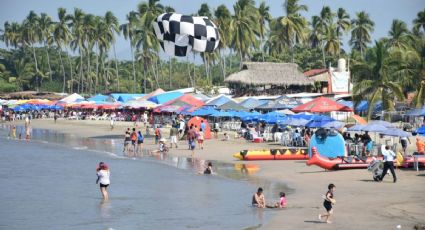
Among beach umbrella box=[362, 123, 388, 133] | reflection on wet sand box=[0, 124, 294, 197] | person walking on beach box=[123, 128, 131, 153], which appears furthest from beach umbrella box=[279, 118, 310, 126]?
person walking on beach box=[123, 128, 131, 153]

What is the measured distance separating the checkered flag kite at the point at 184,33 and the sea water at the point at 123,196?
6969mm

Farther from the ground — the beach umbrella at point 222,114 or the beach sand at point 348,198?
the beach umbrella at point 222,114

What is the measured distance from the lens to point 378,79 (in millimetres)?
39219

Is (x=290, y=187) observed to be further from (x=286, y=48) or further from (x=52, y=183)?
(x=286, y=48)

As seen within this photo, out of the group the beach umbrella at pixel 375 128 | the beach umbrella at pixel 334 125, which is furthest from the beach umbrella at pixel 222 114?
the beach umbrella at pixel 375 128

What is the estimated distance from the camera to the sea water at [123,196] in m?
16.4

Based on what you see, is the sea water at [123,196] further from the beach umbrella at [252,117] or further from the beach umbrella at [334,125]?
the beach umbrella at [252,117]

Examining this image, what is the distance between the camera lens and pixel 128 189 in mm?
22094

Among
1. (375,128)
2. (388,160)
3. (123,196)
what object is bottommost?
(123,196)

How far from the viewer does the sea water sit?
1638 centimetres

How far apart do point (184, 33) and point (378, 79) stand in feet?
38.1

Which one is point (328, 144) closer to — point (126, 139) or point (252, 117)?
point (126, 139)

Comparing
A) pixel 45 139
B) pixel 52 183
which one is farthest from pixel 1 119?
pixel 52 183

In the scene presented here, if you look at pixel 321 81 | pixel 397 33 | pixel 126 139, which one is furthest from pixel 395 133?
pixel 397 33
